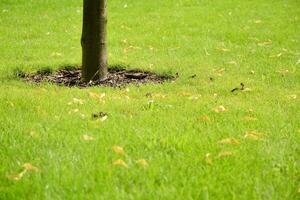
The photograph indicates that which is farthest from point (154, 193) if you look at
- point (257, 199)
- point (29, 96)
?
point (29, 96)

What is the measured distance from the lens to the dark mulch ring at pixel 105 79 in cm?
704

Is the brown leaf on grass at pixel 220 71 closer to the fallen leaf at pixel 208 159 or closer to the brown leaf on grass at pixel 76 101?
the brown leaf on grass at pixel 76 101

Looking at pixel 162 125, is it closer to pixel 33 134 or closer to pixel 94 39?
pixel 33 134

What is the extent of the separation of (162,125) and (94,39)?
7.84 ft

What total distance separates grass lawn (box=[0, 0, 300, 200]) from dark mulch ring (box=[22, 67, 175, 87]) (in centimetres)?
21

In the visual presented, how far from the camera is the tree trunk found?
677 centimetres

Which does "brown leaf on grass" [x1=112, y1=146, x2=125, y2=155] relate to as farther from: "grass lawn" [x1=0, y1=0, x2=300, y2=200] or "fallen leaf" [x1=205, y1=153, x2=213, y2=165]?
"fallen leaf" [x1=205, y1=153, x2=213, y2=165]

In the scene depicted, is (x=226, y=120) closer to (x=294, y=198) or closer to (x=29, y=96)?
(x=294, y=198)

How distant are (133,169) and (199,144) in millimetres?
759

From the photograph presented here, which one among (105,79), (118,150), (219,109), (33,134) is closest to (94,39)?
(105,79)

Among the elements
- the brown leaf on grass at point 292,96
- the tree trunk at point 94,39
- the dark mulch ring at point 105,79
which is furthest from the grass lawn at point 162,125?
the tree trunk at point 94,39

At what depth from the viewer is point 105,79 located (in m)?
7.12

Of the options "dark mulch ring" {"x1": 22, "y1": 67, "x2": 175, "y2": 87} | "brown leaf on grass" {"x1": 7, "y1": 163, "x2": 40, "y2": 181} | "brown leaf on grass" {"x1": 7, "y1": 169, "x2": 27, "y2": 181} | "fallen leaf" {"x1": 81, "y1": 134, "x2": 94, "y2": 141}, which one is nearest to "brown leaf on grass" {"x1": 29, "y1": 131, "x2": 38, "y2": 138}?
"fallen leaf" {"x1": 81, "y1": 134, "x2": 94, "y2": 141}

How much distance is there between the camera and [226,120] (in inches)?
199
